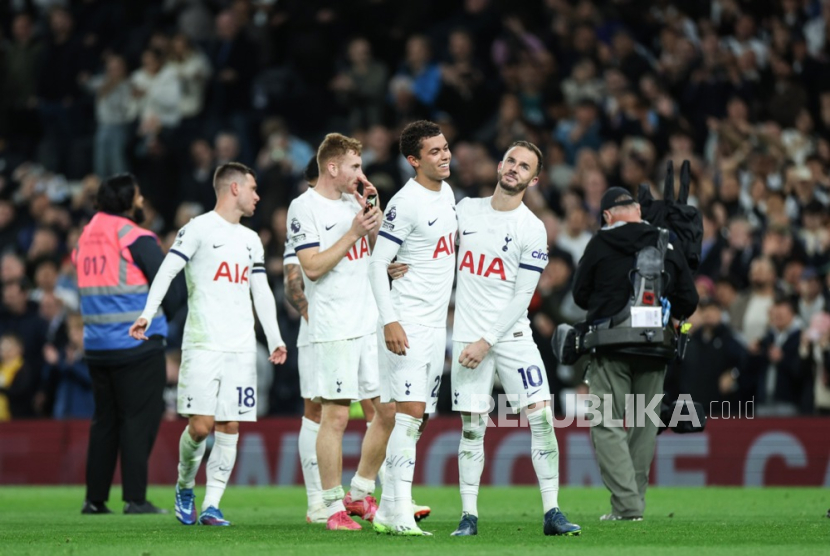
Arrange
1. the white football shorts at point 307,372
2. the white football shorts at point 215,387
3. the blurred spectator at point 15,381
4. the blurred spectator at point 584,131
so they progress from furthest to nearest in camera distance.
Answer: the blurred spectator at point 584,131, the blurred spectator at point 15,381, the white football shorts at point 215,387, the white football shorts at point 307,372

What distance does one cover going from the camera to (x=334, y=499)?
33.0 feet

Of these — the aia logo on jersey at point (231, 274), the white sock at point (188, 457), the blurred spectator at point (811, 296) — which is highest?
the blurred spectator at point (811, 296)

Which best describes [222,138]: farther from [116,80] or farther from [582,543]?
[582,543]

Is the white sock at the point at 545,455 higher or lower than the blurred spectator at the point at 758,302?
lower

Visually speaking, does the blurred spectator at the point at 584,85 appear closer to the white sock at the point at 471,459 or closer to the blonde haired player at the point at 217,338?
the blonde haired player at the point at 217,338

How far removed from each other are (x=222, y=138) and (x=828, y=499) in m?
11.2

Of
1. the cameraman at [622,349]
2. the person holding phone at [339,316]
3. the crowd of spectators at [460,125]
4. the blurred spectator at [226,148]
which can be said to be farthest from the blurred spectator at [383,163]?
the person holding phone at [339,316]

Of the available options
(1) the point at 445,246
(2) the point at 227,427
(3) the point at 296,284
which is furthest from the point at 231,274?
(1) the point at 445,246

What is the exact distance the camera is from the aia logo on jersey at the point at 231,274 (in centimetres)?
1111

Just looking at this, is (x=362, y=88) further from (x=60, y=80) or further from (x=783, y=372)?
(x=783, y=372)

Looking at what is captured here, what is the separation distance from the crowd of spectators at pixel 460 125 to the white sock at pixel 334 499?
722 cm

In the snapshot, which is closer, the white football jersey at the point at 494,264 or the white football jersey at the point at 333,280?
the white football jersey at the point at 494,264

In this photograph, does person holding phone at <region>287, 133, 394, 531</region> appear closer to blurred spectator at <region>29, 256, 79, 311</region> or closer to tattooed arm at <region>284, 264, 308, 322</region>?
tattooed arm at <region>284, 264, 308, 322</region>

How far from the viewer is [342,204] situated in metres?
10.5
